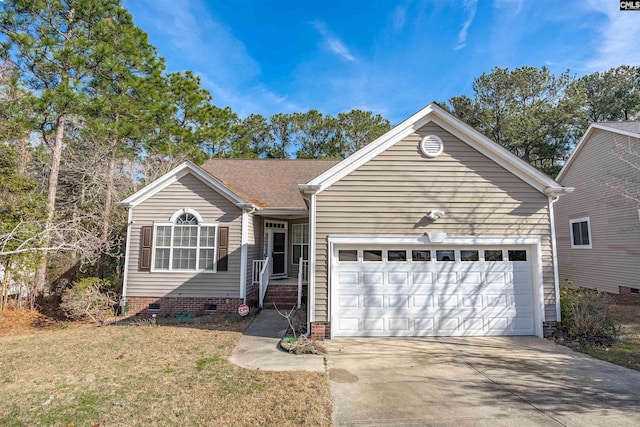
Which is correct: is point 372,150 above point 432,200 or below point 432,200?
above

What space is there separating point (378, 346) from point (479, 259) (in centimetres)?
335

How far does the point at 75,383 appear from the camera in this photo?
5094 mm

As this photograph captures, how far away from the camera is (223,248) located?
1035 cm

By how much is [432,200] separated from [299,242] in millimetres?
6929

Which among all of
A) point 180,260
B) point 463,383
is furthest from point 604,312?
point 180,260

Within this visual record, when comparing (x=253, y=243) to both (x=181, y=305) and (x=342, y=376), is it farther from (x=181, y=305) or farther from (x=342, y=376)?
(x=342, y=376)

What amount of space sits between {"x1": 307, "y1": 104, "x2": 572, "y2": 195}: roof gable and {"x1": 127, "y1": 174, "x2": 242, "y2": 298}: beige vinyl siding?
4.15 metres

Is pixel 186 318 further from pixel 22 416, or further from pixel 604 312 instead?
pixel 604 312

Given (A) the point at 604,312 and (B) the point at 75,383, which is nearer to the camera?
(B) the point at 75,383

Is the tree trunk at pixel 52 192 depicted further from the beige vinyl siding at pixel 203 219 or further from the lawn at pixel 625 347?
the lawn at pixel 625 347

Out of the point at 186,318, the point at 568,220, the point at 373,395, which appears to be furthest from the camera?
the point at 568,220

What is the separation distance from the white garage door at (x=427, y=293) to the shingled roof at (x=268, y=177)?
538 centimetres

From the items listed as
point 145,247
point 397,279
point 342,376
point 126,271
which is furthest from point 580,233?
point 126,271

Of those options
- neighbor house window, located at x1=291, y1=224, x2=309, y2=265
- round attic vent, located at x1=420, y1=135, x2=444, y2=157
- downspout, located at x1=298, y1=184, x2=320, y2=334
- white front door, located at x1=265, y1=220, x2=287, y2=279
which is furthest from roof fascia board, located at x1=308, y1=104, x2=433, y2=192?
neighbor house window, located at x1=291, y1=224, x2=309, y2=265
